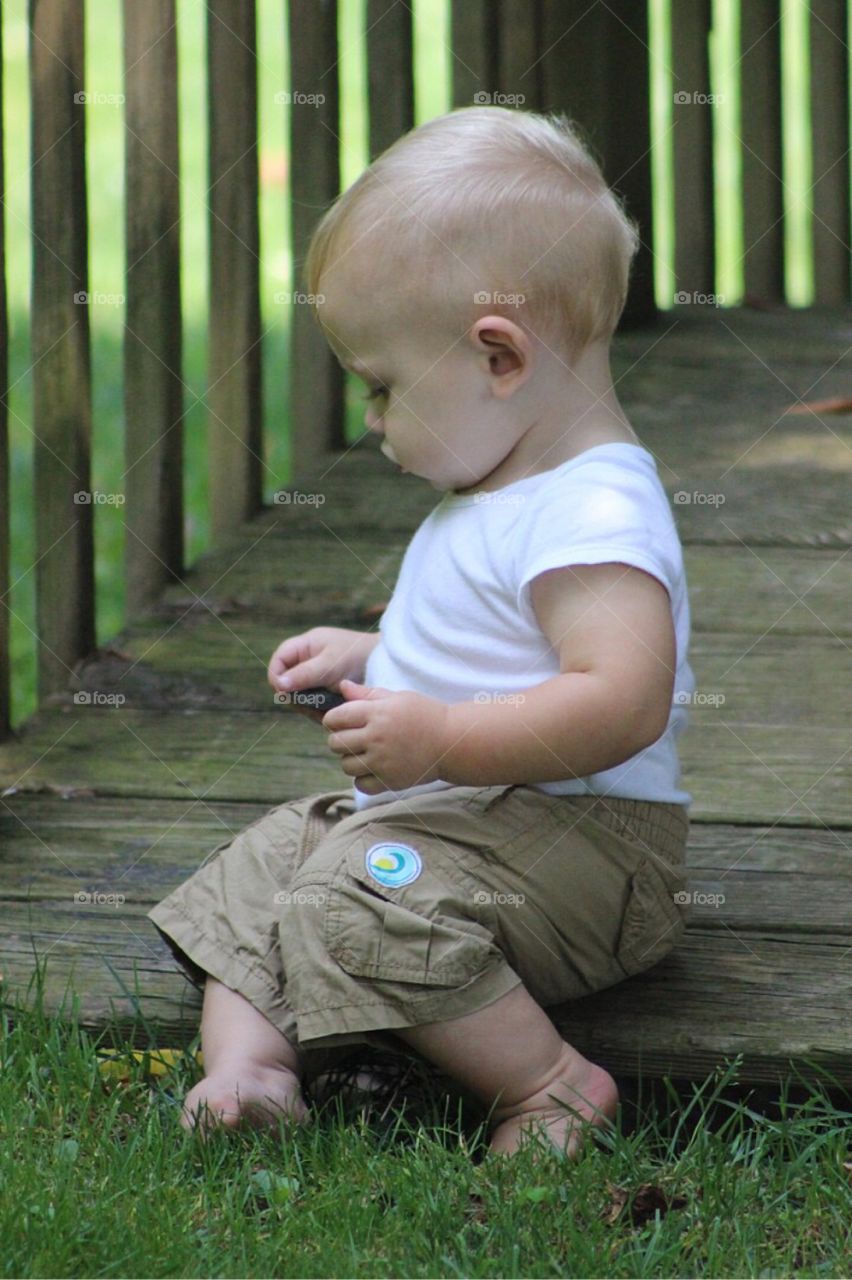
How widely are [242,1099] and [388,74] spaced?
2893 millimetres

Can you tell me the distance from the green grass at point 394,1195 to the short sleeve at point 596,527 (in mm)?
605

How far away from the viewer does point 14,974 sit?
2.23 metres

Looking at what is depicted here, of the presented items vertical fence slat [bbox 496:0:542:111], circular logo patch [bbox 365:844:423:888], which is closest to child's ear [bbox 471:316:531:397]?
circular logo patch [bbox 365:844:423:888]

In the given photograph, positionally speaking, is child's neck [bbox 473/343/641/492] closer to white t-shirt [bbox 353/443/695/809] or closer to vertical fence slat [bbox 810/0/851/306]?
white t-shirt [bbox 353/443/695/809]

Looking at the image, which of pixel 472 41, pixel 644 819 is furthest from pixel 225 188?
pixel 644 819

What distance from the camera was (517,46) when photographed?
4527 millimetres

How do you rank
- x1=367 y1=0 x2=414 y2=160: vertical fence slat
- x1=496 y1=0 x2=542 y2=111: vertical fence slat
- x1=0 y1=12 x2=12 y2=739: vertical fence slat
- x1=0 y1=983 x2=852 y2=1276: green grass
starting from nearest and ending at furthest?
x1=0 y1=983 x2=852 y2=1276: green grass, x1=0 y1=12 x2=12 y2=739: vertical fence slat, x1=367 y1=0 x2=414 y2=160: vertical fence slat, x1=496 y1=0 x2=542 y2=111: vertical fence slat

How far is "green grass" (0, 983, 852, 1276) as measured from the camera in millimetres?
1654

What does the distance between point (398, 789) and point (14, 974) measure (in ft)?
2.17

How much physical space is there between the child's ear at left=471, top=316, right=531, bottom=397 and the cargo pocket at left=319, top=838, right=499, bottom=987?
0.59 meters

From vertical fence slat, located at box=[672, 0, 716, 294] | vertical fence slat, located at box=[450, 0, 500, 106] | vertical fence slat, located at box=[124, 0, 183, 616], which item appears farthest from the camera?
vertical fence slat, located at box=[672, 0, 716, 294]

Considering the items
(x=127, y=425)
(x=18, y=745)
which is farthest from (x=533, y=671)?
(x=127, y=425)

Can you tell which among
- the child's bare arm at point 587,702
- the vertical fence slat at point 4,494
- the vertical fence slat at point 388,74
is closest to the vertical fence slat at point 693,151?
the vertical fence slat at point 388,74

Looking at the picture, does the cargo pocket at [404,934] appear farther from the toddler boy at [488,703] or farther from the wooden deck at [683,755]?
the wooden deck at [683,755]
